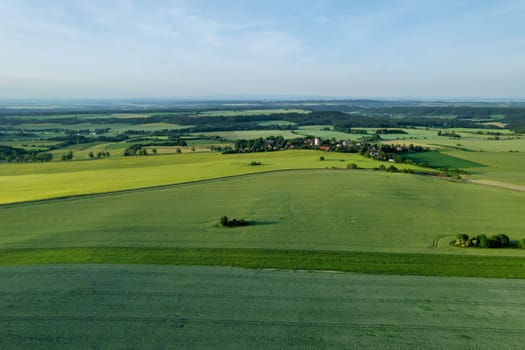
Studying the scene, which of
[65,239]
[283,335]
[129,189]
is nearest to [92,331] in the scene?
[283,335]

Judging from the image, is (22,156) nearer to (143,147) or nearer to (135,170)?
(143,147)

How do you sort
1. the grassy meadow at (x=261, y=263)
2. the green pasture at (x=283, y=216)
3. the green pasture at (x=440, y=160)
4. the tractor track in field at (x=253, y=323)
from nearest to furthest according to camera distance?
the grassy meadow at (x=261, y=263)
the tractor track in field at (x=253, y=323)
the green pasture at (x=283, y=216)
the green pasture at (x=440, y=160)

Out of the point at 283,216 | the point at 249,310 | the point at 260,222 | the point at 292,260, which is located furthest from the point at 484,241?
the point at 249,310

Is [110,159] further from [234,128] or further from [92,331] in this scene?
[234,128]

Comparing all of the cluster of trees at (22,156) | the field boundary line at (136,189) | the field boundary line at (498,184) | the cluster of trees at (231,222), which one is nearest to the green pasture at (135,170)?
the field boundary line at (136,189)

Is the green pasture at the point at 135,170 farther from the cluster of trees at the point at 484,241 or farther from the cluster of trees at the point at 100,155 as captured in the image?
the cluster of trees at the point at 484,241

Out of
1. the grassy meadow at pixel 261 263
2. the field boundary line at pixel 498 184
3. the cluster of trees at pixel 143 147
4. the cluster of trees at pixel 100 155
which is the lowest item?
the field boundary line at pixel 498 184

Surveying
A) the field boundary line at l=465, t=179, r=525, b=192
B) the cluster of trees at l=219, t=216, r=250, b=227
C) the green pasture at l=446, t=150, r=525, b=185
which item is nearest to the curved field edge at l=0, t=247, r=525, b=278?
the cluster of trees at l=219, t=216, r=250, b=227
